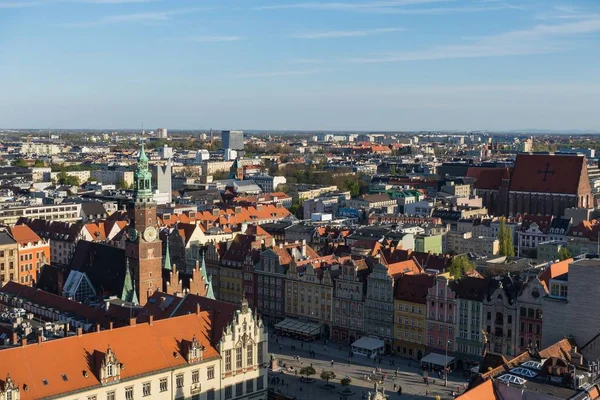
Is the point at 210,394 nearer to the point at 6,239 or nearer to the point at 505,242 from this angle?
the point at 6,239

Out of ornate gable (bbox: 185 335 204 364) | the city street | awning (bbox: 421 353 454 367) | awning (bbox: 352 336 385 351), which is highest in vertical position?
ornate gable (bbox: 185 335 204 364)

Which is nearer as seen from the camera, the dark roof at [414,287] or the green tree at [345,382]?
the green tree at [345,382]

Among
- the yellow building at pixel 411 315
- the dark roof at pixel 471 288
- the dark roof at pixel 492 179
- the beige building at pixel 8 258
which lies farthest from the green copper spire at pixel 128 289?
the dark roof at pixel 492 179

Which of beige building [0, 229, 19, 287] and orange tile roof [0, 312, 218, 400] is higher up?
orange tile roof [0, 312, 218, 400]

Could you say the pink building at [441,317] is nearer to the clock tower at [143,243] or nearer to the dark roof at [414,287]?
the dark roof at [414,287]

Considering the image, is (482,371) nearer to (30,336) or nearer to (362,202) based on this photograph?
(30,336)

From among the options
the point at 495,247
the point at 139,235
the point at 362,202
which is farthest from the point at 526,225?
the point at 139,235

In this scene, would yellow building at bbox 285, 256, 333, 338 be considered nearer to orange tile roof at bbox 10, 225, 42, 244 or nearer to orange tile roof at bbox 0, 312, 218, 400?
orange tile roof at bbox 0, 312, 218, 400

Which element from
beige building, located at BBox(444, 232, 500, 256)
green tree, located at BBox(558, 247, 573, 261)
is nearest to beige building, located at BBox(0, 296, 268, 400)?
green tree, located at BBox(558, 247, 573, 261)
